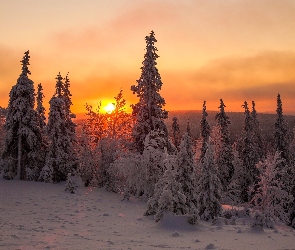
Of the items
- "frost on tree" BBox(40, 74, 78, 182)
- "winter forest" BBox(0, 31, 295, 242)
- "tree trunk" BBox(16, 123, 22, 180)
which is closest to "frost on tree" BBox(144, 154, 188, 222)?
"winter forest" BBox(0, 31, 295, 242)

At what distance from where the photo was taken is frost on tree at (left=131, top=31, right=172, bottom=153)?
32656 millimetres

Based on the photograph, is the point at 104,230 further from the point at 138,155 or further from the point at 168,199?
the point at 138,155

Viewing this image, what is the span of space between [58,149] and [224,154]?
23971 millimetres

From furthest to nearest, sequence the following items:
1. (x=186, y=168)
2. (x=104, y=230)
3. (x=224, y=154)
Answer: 1. (x=224, y=154)
2. (x=186, y=168)
3. (x=104, y=230)

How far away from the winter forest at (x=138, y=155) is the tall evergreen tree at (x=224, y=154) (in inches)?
6.1

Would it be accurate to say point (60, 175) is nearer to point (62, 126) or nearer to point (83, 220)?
point (62, 126)

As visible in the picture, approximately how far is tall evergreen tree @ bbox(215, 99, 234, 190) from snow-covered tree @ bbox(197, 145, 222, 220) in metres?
20.3

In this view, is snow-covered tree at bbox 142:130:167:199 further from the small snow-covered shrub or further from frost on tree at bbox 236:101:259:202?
frost on tree at bbox 236:101:259:202

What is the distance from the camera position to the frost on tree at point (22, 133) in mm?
36781

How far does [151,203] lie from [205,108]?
33301 millimetres

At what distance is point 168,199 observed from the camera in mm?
17531

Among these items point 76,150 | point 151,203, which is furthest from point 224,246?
point 76,150

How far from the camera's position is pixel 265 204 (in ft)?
77.4

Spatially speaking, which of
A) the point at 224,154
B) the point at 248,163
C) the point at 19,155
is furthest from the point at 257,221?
the point at 248,163
